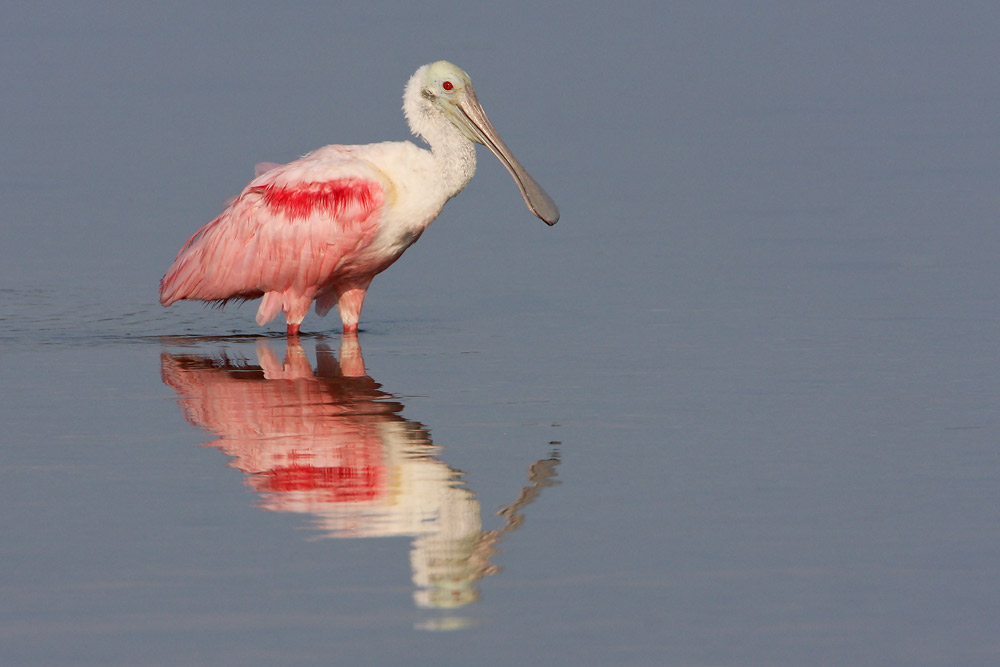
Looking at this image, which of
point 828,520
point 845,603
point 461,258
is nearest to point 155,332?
point 461,258

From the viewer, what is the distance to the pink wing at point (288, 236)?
524 inches

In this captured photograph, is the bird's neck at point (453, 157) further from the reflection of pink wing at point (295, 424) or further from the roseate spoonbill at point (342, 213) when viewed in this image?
the reflection of pink wing at point (295, 424)

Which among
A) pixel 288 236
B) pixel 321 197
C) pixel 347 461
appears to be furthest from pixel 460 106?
pixel 347 461

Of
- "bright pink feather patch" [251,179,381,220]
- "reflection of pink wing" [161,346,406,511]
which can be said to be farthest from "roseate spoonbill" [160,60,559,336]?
"reflection of pink wing" [161,346,406,511]

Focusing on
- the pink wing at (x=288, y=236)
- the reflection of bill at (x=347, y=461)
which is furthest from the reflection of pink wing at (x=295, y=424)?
the pink wing at (x=288, y=236)

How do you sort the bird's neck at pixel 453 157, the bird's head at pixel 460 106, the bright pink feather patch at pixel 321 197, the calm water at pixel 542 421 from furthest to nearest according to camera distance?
the bird's head at pixel 460 106 → the bird's neck at pixel 453 157 → the bright pink feather patch at pixel 321 197 → the calm water at pixel 542 421

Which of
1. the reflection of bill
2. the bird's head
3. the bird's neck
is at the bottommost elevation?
the reflection of bill

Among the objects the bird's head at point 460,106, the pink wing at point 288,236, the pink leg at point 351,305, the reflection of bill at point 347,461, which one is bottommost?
the reflection of bill at point 347,461

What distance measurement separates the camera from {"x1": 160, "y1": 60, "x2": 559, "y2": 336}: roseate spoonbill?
1331 cm

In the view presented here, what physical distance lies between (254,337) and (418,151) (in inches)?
74.9

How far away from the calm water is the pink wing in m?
0.42

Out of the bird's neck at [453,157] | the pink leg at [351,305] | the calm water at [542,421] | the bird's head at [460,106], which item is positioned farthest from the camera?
the pink leg at [351,305]

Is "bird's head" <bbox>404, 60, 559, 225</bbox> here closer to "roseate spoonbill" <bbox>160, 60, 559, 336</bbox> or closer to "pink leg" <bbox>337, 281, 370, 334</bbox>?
"roseate spoonbill" <bbox>160, 60, 559, 336</bbox>

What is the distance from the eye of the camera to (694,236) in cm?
1719
